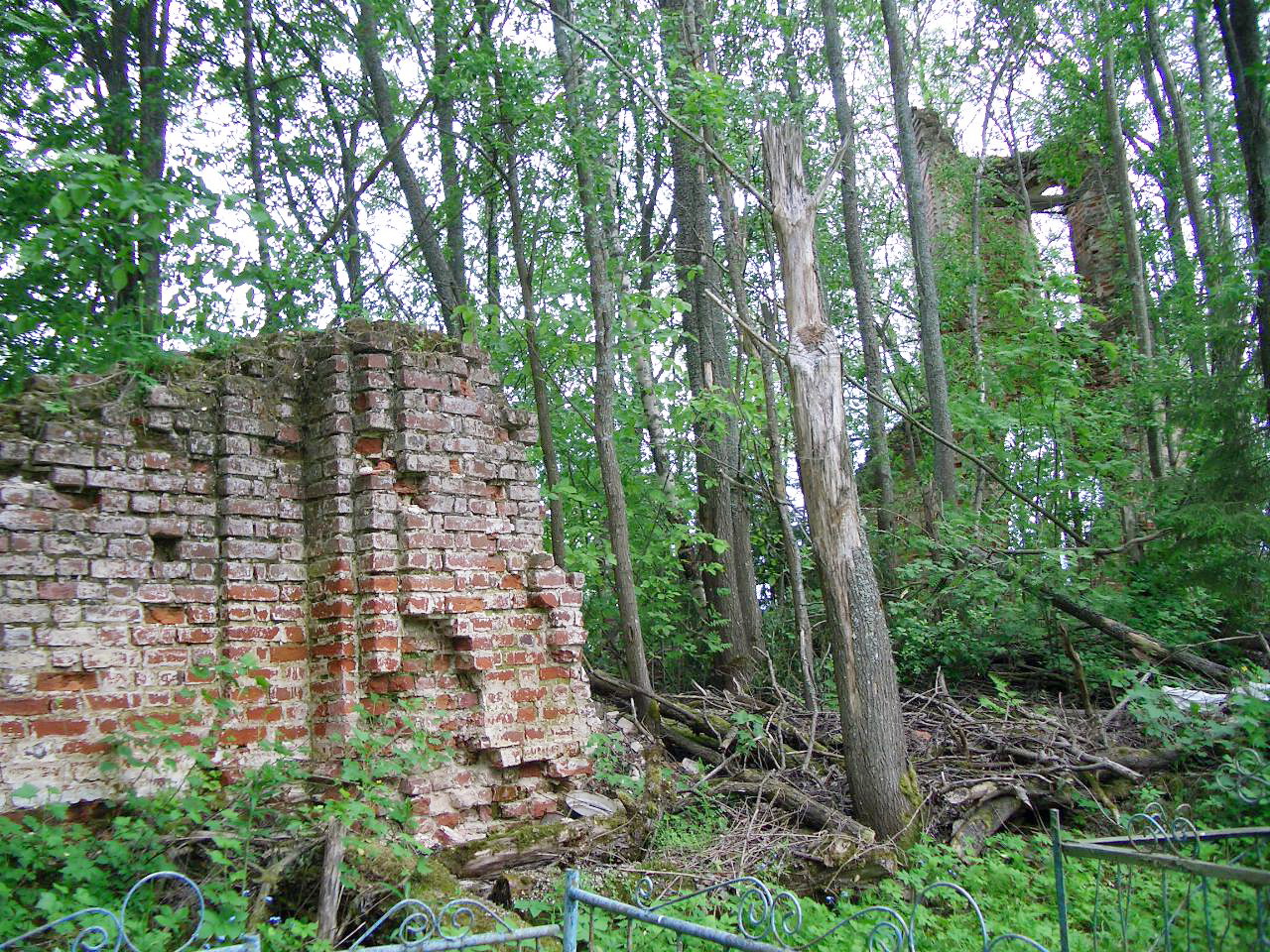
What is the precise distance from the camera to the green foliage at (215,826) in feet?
11.9

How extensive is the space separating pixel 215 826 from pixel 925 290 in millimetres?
10517

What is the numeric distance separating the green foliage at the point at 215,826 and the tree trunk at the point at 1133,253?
9609 millimetres

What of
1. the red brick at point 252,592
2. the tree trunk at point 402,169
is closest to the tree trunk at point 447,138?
the tree trunk at point 402,169

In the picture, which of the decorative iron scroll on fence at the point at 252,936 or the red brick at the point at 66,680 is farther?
the red brick at the point at 66,680

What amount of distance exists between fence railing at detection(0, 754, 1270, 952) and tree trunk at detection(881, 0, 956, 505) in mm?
6437

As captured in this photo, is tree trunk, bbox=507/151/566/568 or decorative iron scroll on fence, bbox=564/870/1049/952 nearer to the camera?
decorative iron scroll on fence, bbox=564/870/1049/952

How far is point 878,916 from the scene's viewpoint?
15.6ft

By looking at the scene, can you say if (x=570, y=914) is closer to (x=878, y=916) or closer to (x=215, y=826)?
(x=215, y=826)

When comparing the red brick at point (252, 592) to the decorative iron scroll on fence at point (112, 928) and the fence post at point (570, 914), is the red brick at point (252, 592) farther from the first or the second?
the fence post at point (570, 914)

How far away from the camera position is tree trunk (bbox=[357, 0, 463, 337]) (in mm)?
10547

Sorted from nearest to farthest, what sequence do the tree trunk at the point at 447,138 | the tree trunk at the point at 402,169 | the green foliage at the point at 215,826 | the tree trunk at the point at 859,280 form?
the green foliage at the point at 215,826, the tree trunk at the point at 447,138, the tree trunk at the point at 402,169, the tree trunk at the point at 859,280

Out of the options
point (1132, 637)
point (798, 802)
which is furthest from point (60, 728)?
point (1132, 637)

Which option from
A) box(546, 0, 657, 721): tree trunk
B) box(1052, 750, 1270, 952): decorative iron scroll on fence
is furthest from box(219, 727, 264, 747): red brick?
box(1052, 750, 1270, 952): decorative iron scroll on fence

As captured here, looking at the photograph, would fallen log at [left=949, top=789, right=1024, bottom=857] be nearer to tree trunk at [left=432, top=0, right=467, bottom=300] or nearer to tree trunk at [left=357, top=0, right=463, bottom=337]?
tree trunk at [left=357, top=0, right=463, bottom=337]
